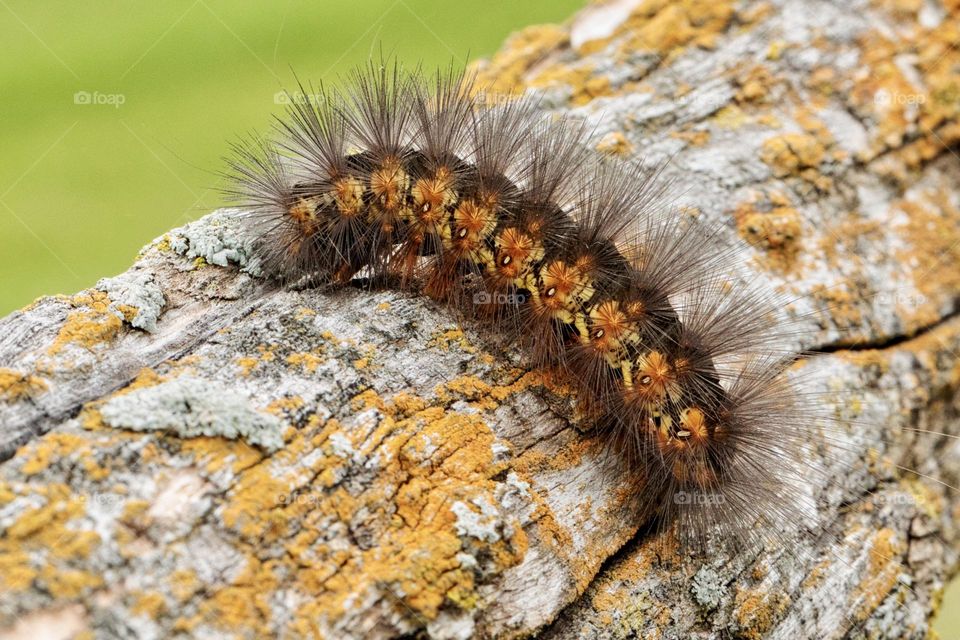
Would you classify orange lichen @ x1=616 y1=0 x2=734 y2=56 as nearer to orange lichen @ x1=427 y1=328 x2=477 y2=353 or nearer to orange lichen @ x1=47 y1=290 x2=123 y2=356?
orange lichen @ x1=427 y1=328 x2=477 y2=353

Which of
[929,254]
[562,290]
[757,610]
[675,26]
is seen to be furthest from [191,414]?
[929,254]

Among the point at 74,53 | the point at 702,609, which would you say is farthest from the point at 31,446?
the point at 74,53

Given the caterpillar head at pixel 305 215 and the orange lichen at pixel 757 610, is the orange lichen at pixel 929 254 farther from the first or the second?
the caterpillar head at pixel 305 215

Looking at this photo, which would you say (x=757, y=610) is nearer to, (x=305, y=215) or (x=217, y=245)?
(x=305, y=215)

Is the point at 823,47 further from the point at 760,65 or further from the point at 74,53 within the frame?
the point at 74,53

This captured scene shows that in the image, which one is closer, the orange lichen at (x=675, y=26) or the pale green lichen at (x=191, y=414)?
the pale green lichen at (x=191, y=414)

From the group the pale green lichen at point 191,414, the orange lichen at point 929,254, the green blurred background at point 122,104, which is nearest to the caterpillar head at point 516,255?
the pale green lichen at point 191,414

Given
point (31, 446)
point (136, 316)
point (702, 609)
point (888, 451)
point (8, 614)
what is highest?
point (136, 316)
